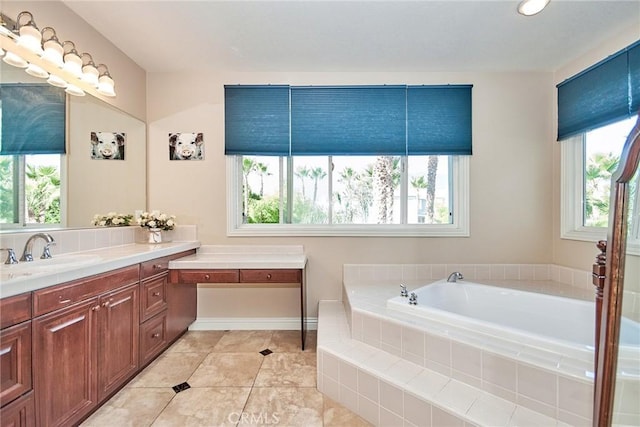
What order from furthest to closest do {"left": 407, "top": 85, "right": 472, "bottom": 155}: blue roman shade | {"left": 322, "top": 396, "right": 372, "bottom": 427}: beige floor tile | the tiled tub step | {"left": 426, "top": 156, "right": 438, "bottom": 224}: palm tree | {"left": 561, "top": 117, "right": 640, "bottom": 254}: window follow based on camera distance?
{"left": 426, "top": 156, "right": 438, "bottom": 224}: palm tree, {"left": 407, "top": 85, "right": 472, "bottom": 155}: blue roman shade, {"left": 561, "top": 117, "right": 640, "bottom": 254}: window, {"left": 322, "top": 396, "right": 372, "bottom": 427}: beige floor tile, the tiled tub step

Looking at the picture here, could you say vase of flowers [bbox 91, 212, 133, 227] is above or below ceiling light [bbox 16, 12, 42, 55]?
below

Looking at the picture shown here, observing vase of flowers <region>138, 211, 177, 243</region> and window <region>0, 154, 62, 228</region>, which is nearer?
window <region>0, 154, 62, 228</region>

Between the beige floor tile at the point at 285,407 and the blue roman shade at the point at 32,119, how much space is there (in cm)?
205

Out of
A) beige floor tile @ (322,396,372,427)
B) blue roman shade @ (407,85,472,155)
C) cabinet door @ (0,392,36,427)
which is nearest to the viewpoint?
cabinet door @ (0,392,36,427)

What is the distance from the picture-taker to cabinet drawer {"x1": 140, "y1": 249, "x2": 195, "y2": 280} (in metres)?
1.94

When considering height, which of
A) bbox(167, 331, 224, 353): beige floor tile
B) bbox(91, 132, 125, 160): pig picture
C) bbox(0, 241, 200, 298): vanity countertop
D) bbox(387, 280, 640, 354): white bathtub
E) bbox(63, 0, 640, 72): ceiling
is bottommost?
bbox(167, 331, 224, 353): beige floor tile

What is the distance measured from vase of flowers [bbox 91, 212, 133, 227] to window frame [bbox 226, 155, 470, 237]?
0.86 m

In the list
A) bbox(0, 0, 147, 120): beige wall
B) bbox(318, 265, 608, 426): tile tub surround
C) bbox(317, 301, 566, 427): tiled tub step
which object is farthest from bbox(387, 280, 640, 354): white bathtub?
bbox(0, 0, 147, 120): beige wall

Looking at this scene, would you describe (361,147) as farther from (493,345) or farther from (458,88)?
A: (493,345)

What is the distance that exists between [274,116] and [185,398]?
2335 mm

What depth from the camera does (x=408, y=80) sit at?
2674 millimetres

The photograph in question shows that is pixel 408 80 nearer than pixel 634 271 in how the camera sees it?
No

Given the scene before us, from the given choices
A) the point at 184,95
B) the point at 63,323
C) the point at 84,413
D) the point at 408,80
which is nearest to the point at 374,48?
the point at 408,80

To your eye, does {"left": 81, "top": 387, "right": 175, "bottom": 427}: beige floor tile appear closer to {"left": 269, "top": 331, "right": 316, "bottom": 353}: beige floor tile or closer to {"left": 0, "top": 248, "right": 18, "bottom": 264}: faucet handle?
{"left": 269, "top": 331, "right": 316, "bottom": 353}: beige floor tile
